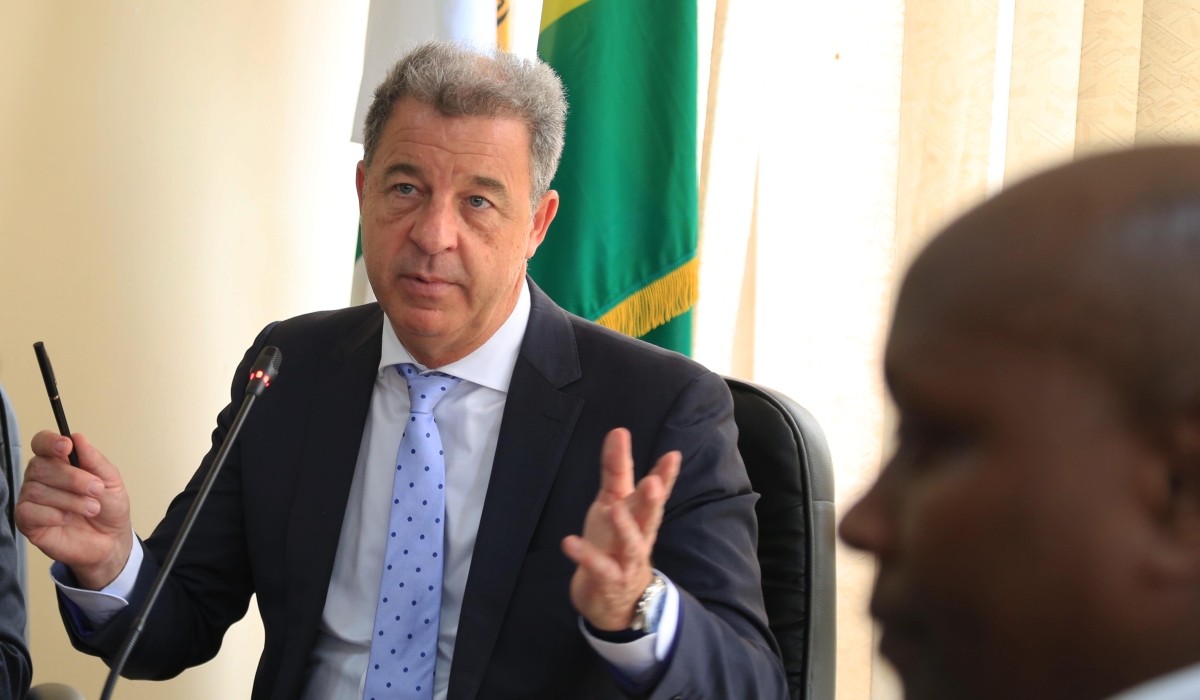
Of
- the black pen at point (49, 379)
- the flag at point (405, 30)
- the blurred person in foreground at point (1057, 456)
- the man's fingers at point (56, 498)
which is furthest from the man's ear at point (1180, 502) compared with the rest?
the flag at point (405, 30)

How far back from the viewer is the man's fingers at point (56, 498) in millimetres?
1269

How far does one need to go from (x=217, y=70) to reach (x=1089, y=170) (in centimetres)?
226

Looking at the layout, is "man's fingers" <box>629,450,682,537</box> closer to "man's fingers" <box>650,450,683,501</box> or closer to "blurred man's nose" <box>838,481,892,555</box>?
"man's fingers" <box>650,450,683,501</box>

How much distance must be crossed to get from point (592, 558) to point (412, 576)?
49cm

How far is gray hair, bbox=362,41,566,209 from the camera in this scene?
153 cm

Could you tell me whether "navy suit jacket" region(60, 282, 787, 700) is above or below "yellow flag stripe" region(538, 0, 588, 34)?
below

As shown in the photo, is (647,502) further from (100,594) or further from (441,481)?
(100,594)

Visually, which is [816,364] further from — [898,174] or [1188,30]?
[1188,30]

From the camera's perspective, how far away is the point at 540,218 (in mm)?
1669

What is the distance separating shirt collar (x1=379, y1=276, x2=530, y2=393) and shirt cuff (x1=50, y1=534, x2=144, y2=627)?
1.47 feet

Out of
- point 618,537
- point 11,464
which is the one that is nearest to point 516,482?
point 618,537

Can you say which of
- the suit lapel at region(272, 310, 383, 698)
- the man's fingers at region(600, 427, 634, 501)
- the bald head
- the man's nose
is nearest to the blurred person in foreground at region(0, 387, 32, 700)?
the suit lapel at region(272, 310, 383, 698)

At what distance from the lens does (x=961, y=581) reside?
0.37 metres

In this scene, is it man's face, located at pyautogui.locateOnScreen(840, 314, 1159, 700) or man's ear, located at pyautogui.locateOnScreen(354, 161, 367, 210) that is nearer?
man's face, located at pyautogui.locateOnScreen(840, 314, 1159, 700)
